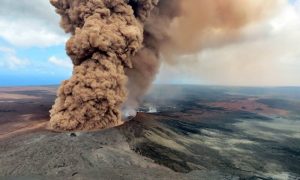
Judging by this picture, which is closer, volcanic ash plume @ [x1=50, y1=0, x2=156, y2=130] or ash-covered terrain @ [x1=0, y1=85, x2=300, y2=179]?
ash-covered terrain @ [x1=0, y1=85, x2=300, y2=179]

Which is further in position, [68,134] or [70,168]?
[68,134]

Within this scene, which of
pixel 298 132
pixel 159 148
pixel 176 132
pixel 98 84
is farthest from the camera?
pixel 298 132

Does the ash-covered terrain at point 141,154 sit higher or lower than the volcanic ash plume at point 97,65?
lower

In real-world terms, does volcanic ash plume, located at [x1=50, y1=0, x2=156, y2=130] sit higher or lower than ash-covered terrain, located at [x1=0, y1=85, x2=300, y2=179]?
higher

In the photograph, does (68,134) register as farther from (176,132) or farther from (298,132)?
(298,132)

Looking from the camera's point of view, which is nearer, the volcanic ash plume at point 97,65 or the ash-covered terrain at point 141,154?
the ash-covered terrain at point 141,154

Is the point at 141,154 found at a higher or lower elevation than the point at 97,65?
lower

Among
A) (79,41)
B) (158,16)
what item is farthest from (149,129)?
(158,16)

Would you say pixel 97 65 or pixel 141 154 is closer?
pixel 141 154
